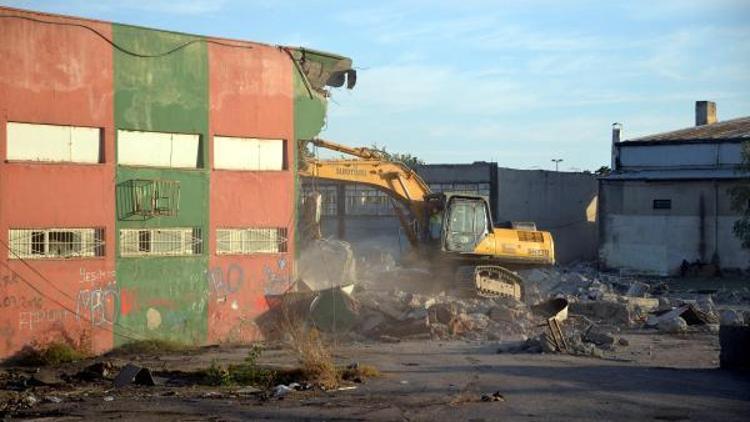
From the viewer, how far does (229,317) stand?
24.2 metres

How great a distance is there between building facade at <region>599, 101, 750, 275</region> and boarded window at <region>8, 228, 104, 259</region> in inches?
1130

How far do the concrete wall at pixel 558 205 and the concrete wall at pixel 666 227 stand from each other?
497 cm

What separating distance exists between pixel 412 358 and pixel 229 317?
5562mm

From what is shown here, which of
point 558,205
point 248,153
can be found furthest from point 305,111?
point 558,205

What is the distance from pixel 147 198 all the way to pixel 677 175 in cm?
2866

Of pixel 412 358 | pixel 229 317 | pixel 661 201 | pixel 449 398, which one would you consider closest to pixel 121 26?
pixel 229 317

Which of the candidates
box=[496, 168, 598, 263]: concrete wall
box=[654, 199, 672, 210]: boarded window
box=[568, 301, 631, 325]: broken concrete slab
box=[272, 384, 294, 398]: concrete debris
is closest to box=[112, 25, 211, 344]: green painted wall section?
box=[272, 384, 294, 398]: concrete debris

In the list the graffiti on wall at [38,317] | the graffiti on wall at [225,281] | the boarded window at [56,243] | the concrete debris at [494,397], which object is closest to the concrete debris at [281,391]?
the concrete debris at [494,397]

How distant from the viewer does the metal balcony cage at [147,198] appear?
73.7 feet

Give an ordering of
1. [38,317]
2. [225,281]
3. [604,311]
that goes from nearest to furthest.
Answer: [38,317] → [225,281] → [604,311]

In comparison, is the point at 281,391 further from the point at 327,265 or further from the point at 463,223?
the point at 327,265

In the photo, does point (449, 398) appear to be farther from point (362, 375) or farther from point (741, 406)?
point (741, 406)

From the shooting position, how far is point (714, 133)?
4634 centimetres

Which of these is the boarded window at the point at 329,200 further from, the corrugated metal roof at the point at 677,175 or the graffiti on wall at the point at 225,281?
the graffiti on wall at the point at 225,281
